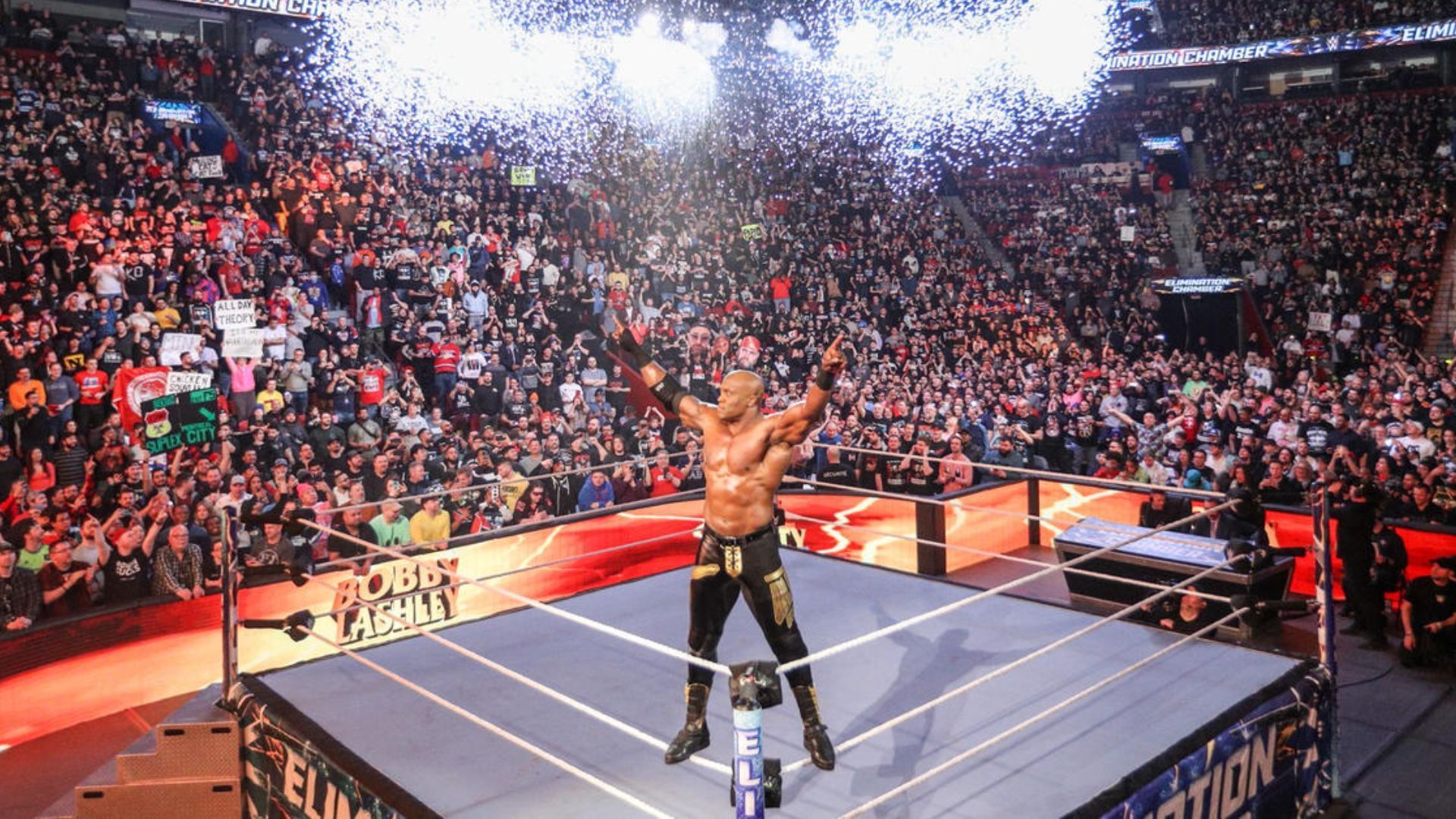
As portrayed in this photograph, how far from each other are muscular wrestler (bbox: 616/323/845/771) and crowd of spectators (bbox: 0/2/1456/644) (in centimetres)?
172

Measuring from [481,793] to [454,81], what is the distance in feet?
69.9

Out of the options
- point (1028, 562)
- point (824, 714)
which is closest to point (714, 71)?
point (1028, 562)

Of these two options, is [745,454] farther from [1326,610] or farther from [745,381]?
[1326,610]

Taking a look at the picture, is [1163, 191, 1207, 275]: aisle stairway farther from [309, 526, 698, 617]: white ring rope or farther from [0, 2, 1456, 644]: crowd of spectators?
[309, 526, 698, 617]: white ring rope

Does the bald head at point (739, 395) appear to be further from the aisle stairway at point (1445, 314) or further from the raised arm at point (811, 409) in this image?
the aisle stairway at point (1445, 314)

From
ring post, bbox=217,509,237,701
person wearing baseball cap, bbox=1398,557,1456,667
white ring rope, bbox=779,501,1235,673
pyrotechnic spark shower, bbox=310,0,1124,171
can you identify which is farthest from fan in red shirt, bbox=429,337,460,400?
white ring rope, bbox=779,501,1235,673

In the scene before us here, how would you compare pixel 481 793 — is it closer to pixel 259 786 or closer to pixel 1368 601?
pixel 259 786

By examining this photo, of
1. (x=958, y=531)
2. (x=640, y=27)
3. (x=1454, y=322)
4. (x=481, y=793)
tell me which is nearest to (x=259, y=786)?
(x=481, y=793)

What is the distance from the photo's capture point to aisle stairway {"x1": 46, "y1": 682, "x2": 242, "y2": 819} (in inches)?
163

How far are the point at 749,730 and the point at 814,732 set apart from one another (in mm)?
847

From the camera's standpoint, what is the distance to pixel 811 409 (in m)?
3.41

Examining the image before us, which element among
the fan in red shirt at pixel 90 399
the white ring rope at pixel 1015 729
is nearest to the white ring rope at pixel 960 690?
the white ring rope at pixel 1015 729

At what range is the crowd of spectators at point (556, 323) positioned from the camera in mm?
8352

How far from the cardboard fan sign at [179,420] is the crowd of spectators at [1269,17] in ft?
76.6
